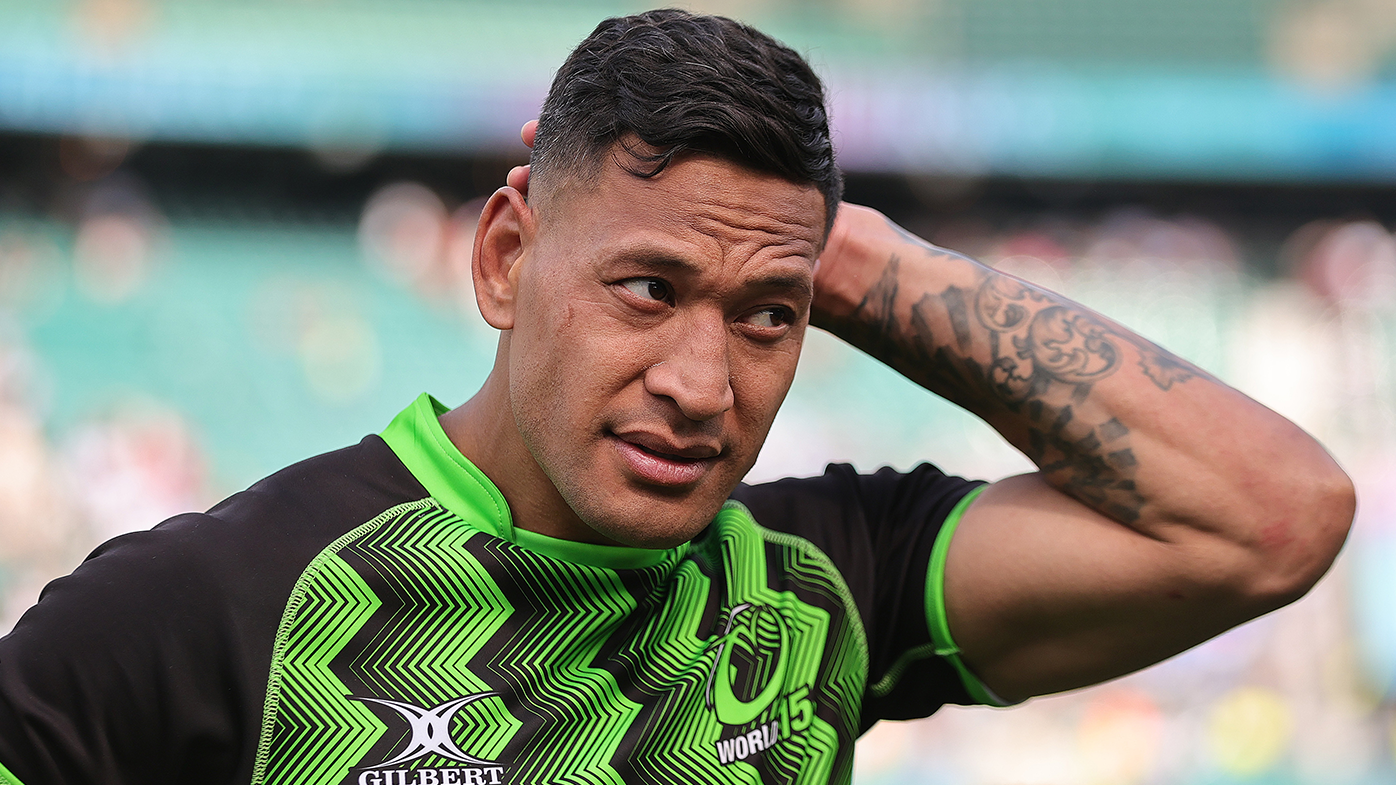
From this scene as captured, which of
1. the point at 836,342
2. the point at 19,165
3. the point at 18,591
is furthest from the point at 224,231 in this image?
the point at 836,342

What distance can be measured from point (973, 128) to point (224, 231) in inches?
245

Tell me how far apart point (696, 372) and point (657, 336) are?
74mm

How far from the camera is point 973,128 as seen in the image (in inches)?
368

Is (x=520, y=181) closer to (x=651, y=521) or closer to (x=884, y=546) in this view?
(x=651, y=521)

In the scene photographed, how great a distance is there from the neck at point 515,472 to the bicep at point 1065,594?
0.62m

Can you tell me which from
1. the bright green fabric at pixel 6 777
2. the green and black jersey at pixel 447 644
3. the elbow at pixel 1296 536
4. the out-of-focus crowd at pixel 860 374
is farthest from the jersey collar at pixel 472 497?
the out-of-focus crowd at pixel 860 374

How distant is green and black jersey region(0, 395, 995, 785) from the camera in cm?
134

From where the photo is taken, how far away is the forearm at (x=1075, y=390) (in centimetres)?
179

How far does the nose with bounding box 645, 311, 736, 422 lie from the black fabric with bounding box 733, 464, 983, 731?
528mm

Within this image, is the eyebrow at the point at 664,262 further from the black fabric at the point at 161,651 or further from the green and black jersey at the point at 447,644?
the black fabric at the point at 161,651

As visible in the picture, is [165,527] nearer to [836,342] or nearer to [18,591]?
[18,591]

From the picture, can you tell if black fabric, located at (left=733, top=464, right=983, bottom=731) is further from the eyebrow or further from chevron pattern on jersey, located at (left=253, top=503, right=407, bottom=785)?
chevron pattern on jersey, located at (left=253, top=503, right=407, bottom=785)

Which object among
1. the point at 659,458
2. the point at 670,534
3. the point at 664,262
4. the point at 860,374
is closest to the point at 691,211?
the point at 664,262

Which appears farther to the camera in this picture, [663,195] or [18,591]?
[18,591]
